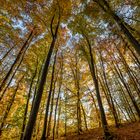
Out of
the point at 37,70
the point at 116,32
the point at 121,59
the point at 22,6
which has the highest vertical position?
the point at 121,59

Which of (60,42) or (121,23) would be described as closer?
(121,23)

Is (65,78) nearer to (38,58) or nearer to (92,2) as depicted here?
(38,58)

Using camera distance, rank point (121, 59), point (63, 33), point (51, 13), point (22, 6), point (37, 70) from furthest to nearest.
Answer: point (121, 59), point (37, 70), point (63, 33), point (51, 13), point (22, 6)

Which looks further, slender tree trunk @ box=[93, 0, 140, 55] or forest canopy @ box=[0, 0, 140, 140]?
forest canopy @ box=[0, 0, 140, 140]

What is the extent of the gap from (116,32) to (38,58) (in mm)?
8303

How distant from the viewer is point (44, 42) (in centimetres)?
1410

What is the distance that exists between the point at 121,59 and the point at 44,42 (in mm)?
9112

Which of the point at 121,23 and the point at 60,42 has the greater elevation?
the point at 60,42

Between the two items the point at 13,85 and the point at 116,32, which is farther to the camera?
the point at 13,85

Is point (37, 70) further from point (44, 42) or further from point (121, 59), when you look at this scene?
point (121, 59)

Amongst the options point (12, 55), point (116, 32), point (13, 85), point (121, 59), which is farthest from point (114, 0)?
point (13, 85)

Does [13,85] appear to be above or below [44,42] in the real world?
below

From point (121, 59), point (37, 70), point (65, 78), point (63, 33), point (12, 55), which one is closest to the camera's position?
point (12, 55)

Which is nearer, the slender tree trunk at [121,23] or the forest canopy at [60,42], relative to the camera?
the slender tree trunk at [121,23]
